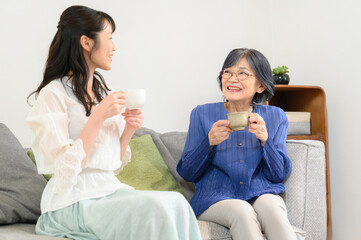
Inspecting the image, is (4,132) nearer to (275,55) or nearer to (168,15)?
(168,15)

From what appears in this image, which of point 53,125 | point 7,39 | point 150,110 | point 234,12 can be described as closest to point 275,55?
point 234,12

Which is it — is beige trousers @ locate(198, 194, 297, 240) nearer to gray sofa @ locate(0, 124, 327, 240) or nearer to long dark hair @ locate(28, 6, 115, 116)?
gray sofa @ locate(0, 124, 327, 240)

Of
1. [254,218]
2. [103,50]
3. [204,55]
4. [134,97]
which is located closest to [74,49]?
[103,50]

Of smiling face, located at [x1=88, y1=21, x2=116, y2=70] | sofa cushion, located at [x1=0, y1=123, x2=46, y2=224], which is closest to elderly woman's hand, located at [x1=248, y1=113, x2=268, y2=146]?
smiling face, located at [x1=88, y1=21, x2=116, y2=70]

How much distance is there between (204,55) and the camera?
321 centimetres

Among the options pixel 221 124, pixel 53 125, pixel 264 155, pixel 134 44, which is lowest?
pixel 264 155

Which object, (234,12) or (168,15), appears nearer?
(168,15)

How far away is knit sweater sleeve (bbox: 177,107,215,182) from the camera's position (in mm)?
2076

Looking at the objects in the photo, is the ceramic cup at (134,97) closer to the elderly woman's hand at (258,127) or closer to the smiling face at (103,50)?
the smiling face at (103,50)

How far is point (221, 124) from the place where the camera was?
1998 millimetres

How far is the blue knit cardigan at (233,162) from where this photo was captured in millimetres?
2041

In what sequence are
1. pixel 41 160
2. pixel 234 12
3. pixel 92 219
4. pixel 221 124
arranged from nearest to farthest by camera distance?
1. pixel 92 219
2. pixel 41 160
3. pixel 221 124
4. pixel 234 12

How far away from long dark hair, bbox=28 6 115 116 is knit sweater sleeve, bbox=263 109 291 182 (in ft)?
2.68

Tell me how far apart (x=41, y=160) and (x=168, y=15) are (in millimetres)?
1756
